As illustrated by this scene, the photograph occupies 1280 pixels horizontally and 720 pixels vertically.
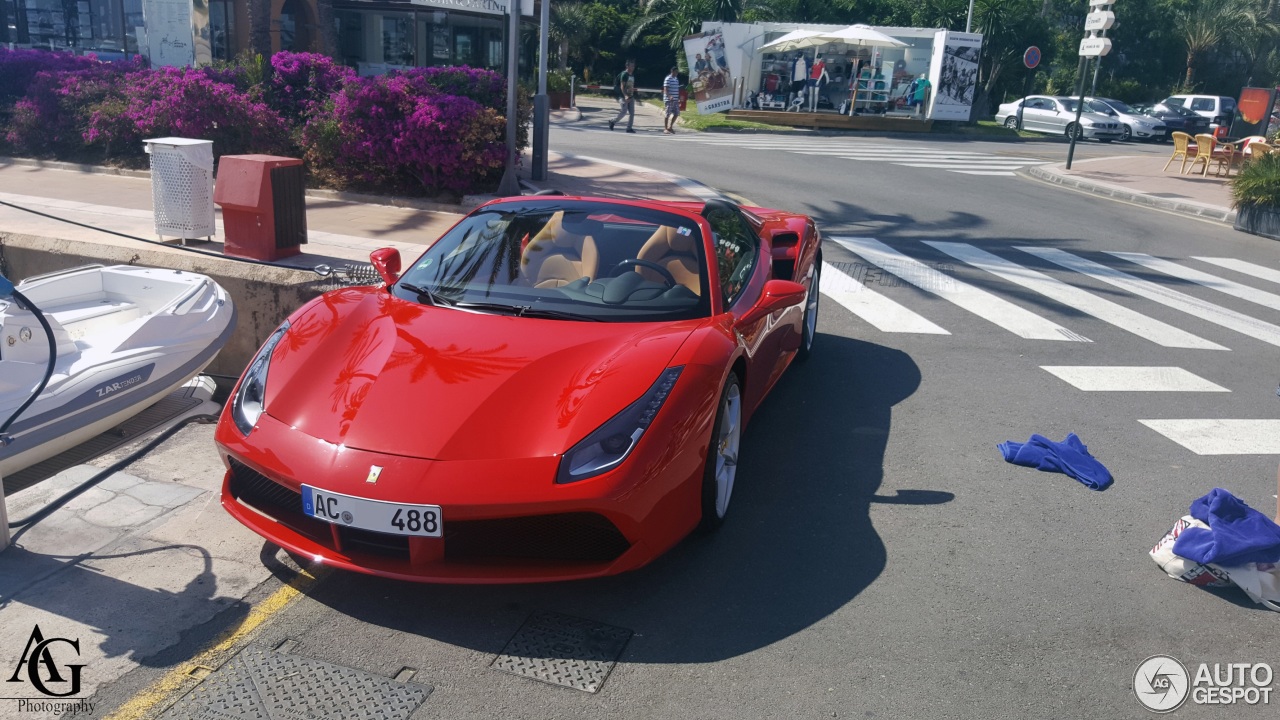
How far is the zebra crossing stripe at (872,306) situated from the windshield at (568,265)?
12.1ft

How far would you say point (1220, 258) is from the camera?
13.0 meters

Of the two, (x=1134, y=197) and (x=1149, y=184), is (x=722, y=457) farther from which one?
(x=1149, y=184)

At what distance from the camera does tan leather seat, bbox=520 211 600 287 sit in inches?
Answer: 194

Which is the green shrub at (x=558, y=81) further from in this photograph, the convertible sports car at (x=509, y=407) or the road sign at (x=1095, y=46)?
the convertible sports car at (x=509, y=407)

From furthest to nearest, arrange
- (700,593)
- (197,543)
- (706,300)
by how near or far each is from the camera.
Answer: (706,300) → (197,543) → (700,593)

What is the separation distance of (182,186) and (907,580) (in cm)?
748

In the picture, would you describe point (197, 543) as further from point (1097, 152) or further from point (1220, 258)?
point (1097, 152)

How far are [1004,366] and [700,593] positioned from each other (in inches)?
176

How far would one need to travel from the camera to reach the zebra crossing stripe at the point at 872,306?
28.3 ft

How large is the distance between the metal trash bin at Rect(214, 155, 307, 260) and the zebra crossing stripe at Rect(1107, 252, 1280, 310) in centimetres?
969

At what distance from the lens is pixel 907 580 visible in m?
4.13

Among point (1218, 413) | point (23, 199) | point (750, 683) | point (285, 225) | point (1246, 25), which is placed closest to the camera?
point (750, 683)

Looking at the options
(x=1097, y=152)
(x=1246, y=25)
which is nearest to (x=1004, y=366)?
(x=1097, y=152)

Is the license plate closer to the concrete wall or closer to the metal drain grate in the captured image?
the metal drain grate
